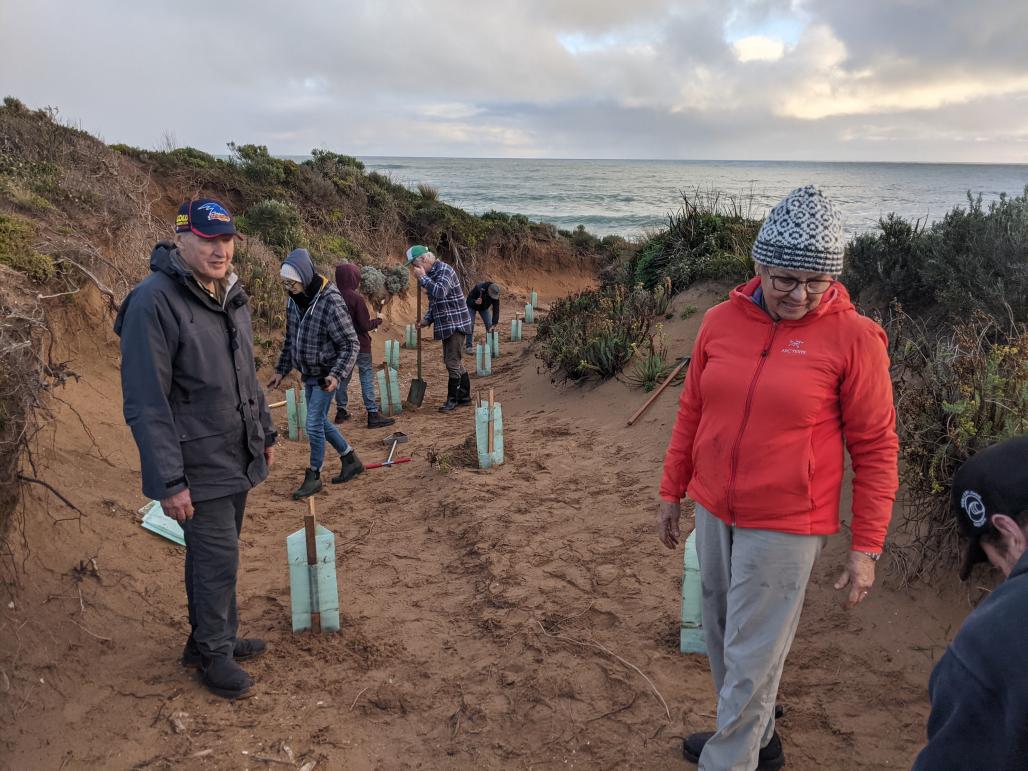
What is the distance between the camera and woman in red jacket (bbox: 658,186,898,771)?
7.41 feet

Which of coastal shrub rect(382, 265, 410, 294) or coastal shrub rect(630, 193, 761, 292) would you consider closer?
coastal shrub rect(630, 193, 761, 292)

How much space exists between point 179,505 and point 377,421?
5774mm

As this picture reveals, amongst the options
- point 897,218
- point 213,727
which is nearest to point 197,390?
point 213,727

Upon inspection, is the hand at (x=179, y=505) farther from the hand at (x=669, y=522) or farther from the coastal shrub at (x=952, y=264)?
the coastal shrub at (x=952, y=264)

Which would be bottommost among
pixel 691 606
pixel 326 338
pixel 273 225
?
pixel 691 606

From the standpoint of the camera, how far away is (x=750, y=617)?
2365 mm

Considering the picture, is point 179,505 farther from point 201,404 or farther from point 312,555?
point 312,555

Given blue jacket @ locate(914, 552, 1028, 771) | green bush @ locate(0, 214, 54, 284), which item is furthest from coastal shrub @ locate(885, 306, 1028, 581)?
green bush @ locate(0, 214, 54, 284)

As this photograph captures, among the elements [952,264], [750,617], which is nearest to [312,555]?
[750,617]

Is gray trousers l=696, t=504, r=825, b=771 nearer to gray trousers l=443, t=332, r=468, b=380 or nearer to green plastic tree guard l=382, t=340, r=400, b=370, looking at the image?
gray trousers l=443, t=332, r=468, b=380

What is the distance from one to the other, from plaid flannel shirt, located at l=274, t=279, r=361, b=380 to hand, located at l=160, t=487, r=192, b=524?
2946mm

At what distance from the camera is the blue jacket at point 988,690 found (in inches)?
41.2

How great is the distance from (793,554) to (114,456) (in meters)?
5.76

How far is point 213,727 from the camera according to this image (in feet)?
10.4
